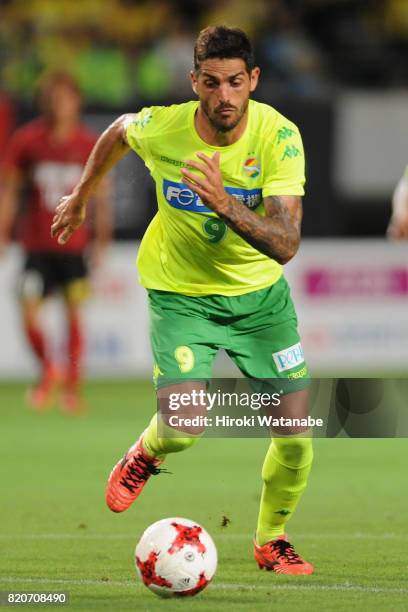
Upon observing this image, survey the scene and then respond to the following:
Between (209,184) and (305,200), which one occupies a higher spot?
(209,184)

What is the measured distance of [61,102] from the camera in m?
12.3

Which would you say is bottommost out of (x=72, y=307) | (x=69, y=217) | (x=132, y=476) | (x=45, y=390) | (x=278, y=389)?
(x=45, y=390)

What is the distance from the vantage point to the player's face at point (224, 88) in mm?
5957

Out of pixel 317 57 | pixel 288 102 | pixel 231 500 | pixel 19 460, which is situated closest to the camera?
pixel 231 500

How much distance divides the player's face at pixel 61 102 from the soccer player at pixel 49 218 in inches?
0.4

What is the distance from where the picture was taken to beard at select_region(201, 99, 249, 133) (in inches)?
236

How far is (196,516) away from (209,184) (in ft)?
8.87

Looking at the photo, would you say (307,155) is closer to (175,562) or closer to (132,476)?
(132,476)

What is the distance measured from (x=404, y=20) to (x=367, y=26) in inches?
18.2

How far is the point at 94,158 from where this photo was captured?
667 cm

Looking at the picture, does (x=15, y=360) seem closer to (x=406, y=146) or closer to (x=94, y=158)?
(x=406, y=146)

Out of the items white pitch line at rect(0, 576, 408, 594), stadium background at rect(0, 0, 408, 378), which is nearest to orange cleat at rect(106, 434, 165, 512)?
white pitch line at rect(0, 576, 408, 594)

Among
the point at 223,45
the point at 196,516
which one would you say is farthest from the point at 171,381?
the point at 196,516

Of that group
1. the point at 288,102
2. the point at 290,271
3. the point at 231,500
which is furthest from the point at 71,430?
the point at 288,102
